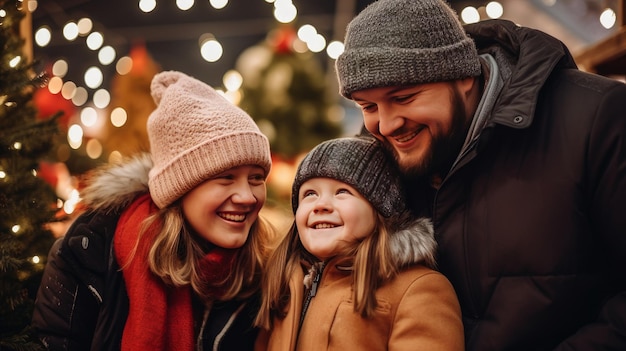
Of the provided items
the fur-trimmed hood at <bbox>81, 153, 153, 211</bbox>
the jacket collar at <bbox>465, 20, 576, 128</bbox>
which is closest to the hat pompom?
the fur-trimmed hood at <bbox>81, 153, 153, 211</bbox>

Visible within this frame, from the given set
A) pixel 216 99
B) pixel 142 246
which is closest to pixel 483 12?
pixel 216 99

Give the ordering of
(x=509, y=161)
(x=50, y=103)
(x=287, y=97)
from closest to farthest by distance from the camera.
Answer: (x=509, y=161), (x=287, y=97), (x=50, y=103)

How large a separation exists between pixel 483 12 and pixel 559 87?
505cm

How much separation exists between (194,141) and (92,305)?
2.31 feet

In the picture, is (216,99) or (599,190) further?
(216,99)

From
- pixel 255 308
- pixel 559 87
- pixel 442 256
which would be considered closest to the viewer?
pixel 559 87

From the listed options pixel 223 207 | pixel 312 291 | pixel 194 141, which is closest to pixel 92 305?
pixel 223 207

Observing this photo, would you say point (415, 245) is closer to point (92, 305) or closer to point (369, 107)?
point (369, 107)

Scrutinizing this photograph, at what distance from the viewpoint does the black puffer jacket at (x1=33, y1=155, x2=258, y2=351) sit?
2.21 m

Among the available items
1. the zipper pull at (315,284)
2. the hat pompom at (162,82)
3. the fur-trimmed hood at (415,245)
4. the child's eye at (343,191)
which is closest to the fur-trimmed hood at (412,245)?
the fur-trimmed hood at (415,245)

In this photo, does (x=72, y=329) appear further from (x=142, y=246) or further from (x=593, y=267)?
(x=593, y=267)

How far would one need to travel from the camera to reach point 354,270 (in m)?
2.05

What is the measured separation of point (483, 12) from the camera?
6633mm

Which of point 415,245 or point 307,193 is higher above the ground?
point 307,193
